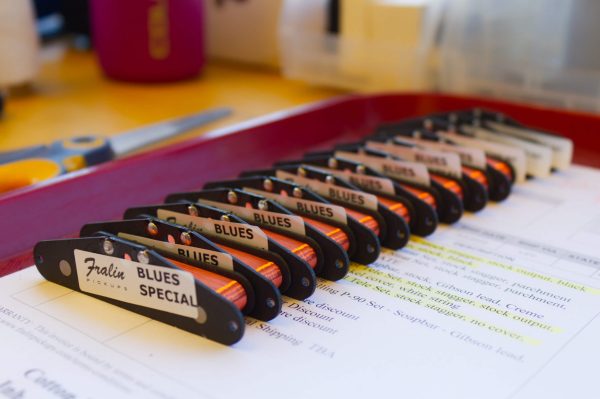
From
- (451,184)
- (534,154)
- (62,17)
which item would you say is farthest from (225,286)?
(62,17)

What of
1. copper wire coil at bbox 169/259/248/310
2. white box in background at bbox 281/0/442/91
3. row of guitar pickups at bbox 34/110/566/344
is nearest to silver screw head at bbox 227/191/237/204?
row of guitar pickups at bbox 34/110/566/344

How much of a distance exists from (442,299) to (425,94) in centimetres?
42

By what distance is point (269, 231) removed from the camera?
0.49m

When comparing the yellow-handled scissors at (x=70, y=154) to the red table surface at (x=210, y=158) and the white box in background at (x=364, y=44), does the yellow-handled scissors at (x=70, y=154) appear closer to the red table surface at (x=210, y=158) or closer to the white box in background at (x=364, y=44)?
the red table surface at (x=210, y=158)

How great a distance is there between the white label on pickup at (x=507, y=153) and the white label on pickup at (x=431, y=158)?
0.07 m

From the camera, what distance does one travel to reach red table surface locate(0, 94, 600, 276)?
20.4 inches

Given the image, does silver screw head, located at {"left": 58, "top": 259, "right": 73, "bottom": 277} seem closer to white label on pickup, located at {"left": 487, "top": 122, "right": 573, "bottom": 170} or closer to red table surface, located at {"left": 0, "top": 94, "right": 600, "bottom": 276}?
red table surface, located at {"left": 0, "top": 94, "right": 600, "bottom": 276}

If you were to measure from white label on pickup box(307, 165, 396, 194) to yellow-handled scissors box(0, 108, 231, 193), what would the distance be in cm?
22

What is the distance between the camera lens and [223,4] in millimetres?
1171

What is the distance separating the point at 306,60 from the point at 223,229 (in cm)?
56

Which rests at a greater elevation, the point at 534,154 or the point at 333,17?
the point at 333,17

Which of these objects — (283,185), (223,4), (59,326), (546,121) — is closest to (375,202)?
(283,185)

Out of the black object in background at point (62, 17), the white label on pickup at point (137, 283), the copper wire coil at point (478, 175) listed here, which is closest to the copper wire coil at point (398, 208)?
the copper wire coil at point (478, 175)

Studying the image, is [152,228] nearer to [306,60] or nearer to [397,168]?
[397,168]
